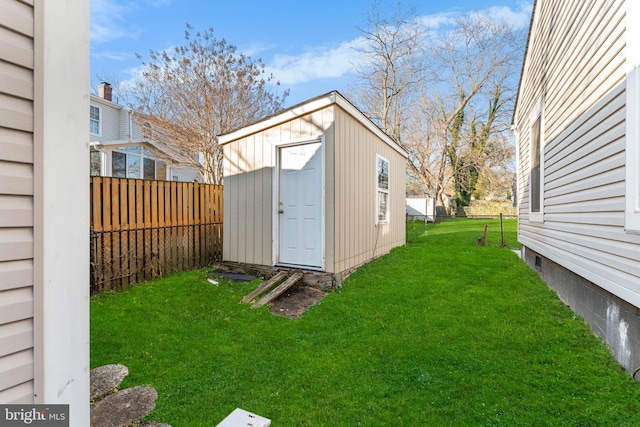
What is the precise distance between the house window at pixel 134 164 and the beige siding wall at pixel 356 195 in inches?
414

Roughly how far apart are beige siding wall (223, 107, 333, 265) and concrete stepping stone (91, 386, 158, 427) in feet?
9.86

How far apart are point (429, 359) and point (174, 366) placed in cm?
229

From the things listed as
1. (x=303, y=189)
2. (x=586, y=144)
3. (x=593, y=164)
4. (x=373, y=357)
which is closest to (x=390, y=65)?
(x=303, y=189)

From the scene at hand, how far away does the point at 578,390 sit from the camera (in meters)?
2.27

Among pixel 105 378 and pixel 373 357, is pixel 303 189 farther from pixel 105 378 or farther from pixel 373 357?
pixel 105 378

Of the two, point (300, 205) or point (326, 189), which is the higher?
point (326, 189)

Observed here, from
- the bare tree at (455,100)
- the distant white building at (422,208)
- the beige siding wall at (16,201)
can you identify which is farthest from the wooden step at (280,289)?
the bare tree at (455,100)

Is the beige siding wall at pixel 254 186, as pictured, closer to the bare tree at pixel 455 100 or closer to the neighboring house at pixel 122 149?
the neighboring house at pixel 122 149

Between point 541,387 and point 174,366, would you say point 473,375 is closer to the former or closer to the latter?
point 541,387

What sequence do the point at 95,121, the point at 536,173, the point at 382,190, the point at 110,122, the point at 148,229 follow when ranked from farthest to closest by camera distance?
the point at 110,122 < the point at 95,121 < the point at 382,190 < the point at 536,173 < the point at 148,229

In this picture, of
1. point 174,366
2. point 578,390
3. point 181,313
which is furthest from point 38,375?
point 578,390

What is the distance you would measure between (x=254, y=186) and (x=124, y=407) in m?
3.80

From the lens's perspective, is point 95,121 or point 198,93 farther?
point 95,121

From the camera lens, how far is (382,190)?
699 centimetres
